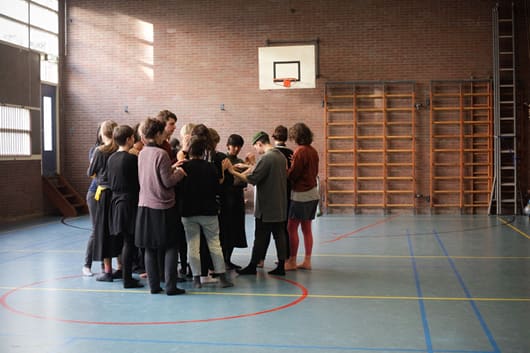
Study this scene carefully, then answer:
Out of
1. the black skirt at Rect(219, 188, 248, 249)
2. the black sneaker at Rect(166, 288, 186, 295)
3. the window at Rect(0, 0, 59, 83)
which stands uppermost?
the window at Rect(0, 0, 59, 83)

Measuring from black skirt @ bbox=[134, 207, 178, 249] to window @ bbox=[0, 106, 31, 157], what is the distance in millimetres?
7463

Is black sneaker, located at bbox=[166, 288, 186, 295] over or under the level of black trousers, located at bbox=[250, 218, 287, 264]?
under

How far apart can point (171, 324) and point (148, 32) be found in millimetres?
10574

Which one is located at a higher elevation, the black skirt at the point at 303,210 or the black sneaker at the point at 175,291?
the black skirt at the point at 303,210

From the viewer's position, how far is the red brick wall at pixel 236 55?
13094 millimetres

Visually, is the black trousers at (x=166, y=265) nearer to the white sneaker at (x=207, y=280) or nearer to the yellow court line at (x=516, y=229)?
the white sneaker at (x=207, y=280)

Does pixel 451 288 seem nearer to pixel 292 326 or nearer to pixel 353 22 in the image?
pixel 292 326

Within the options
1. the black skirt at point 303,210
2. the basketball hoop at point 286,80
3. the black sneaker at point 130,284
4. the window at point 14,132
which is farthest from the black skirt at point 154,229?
the basketball hoop at point 286,80

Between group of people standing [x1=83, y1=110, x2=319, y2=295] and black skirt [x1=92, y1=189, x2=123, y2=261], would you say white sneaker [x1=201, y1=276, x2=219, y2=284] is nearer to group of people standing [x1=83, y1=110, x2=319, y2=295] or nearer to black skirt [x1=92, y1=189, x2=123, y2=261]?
group of people standing [x1=83, y1=110, x2=319, y2=295]

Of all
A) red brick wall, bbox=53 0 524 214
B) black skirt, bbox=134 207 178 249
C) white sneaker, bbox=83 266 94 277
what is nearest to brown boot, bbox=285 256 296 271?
black skirt, bbox=134 207 178 249

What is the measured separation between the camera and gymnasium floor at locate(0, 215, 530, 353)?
4.18 m

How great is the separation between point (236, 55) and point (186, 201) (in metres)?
8.57

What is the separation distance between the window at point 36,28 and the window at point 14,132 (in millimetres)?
1409

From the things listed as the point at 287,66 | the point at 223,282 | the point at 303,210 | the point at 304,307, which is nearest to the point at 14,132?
the point at 287,66
